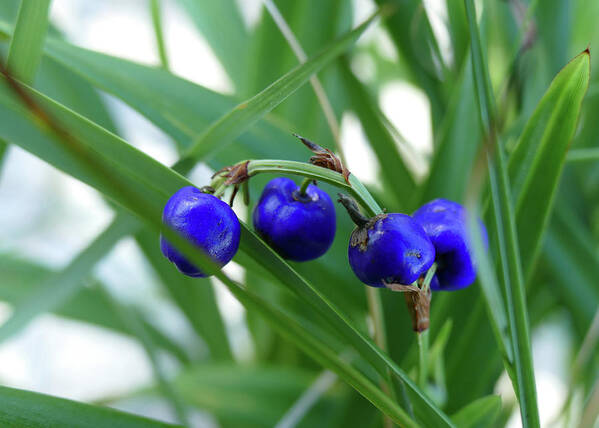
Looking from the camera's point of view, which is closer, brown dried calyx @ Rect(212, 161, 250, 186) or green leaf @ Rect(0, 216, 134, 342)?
brown dried calyx @ Rect(212, 161, 250, 186)

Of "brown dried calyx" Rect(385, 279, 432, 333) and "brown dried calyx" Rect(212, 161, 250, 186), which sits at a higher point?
"brown dried calyx" Rect(212, 161, 250, 186)

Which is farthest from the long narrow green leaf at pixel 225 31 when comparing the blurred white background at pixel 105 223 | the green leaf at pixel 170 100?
the green leaf at pixel 170 100

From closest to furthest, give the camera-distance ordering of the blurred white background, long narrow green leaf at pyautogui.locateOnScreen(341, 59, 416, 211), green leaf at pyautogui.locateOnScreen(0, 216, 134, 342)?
green leaf at pyautogui.locateOnScreen(0, 216, 134, 342) < long narrow green leaf at pyautogui.locateOnScreen(341, 59, 416, 211) < the blurred white background

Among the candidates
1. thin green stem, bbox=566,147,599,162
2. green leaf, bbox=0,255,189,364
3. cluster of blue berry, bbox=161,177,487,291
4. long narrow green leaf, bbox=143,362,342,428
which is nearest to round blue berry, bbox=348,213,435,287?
cluster of blue berry, bbox=161,177,487,291

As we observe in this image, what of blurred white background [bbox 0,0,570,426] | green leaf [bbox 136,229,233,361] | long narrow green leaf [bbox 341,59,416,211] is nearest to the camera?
long narrow green leaf [bbox 341,59,416,211]

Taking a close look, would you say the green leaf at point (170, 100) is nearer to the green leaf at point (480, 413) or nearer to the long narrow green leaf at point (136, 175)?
the long narrow green leaf at point (136, 175)

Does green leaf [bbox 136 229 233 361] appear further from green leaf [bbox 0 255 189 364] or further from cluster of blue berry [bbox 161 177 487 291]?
cluster of blue berry [bbox 161 177 487 291]

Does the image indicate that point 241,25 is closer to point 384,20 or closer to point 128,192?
point 384,20

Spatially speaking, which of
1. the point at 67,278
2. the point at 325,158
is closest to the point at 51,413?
the point at 67,278
